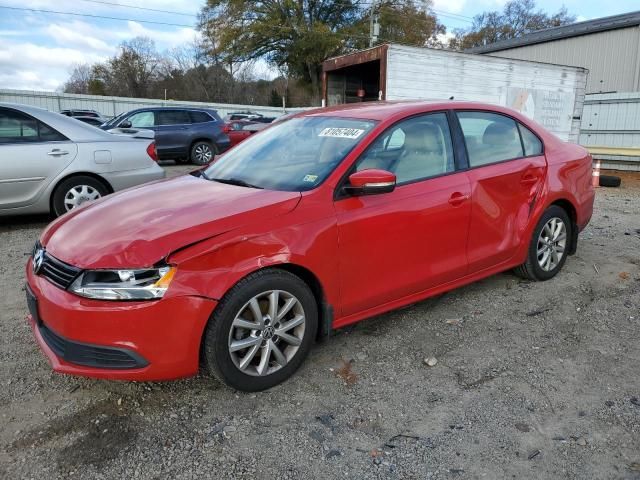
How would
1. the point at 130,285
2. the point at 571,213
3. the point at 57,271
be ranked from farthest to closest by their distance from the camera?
the point at 571,213 < the point at 57,271 < the point at 130,285

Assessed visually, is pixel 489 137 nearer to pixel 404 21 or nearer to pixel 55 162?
pixel 55 162

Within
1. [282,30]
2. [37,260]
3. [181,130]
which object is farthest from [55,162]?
[282,30]

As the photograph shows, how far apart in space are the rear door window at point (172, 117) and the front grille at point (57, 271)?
11.6 m

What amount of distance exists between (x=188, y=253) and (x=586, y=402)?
2.26 metres

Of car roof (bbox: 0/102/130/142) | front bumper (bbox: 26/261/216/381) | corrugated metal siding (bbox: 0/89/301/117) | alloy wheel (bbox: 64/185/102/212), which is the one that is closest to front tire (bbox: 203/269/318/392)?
front bumper (bbox: 26/261/216/381)

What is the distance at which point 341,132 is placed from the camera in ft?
11.2

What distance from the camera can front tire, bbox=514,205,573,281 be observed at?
14.1 ft

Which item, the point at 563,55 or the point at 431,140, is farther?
the point at 563,55

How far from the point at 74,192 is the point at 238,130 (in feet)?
32.6

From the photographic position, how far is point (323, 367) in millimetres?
3129

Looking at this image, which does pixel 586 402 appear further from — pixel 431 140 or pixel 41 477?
pixel 41 477

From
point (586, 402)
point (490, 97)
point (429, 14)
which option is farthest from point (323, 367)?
point (429, 14)

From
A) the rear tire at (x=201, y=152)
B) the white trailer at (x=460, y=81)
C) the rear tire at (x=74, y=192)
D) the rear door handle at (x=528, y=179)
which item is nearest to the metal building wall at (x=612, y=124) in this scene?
the white trailer at (x=460, y=81)

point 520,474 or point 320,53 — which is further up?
point 320,53
